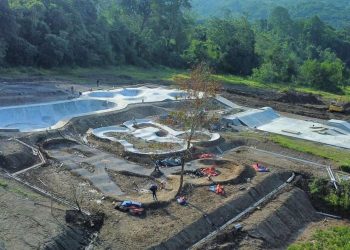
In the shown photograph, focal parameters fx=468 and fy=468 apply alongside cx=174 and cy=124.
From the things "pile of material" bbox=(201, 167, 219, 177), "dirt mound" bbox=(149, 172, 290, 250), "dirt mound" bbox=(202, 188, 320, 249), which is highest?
"pile of material" bbox=(201, 167, 219, 177)

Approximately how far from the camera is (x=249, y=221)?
20.3 meters

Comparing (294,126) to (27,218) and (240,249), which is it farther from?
(27,218)

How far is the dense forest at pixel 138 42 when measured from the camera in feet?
167

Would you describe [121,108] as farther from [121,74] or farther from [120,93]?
[121,74]

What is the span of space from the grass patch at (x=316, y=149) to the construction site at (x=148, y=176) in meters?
0.50

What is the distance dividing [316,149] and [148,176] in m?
12.6

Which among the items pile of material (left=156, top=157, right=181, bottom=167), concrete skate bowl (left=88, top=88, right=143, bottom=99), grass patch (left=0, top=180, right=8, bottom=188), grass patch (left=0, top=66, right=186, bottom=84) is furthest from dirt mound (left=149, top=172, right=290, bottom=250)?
grass patch (left=0, top=66, right=186, bottom=84)

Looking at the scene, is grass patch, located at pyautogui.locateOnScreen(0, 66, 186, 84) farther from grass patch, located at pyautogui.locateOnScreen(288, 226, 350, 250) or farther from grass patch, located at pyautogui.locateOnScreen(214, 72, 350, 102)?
grass patch, located at pyautogui.locateOnScreen(288, 226, 350, 250)

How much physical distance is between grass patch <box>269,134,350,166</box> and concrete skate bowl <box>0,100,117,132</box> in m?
14.6

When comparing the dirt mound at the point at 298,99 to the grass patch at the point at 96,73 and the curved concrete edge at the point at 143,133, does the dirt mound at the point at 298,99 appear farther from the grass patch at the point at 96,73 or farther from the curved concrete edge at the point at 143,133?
the curved concrete edge at the point at 143,133

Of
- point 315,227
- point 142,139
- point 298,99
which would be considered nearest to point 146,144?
point 142,139

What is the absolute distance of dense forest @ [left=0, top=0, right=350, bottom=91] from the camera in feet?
167

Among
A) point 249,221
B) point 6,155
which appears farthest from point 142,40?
point 249,221

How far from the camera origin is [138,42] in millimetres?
67688
